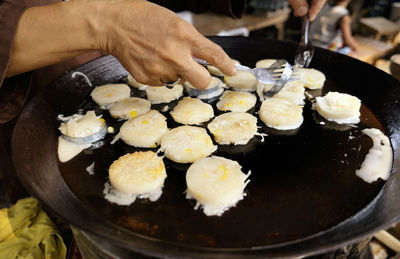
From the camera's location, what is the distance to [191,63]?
1.68m

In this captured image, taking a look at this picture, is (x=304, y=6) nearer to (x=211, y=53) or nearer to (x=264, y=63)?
(x=264, y=63)

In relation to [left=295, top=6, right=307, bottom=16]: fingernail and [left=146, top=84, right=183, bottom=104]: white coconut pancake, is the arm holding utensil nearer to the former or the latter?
[left=146, top=84, right=183, bottom=104]: white coconut pancake

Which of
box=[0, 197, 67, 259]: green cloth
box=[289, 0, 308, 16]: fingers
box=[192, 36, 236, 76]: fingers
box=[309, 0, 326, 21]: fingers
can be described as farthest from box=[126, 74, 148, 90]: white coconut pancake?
box=[309, 0, 326, 21]: fingers

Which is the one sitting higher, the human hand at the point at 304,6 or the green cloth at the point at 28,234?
the human hand at the point at 304,6

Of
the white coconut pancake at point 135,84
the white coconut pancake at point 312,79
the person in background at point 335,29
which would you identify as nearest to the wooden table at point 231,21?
the person in background at point 335,29

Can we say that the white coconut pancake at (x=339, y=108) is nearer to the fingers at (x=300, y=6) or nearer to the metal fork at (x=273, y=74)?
the metal fork at (x=273, y=74)

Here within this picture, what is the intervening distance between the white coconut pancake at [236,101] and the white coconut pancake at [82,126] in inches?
32.4

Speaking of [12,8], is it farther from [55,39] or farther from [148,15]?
[148,15]

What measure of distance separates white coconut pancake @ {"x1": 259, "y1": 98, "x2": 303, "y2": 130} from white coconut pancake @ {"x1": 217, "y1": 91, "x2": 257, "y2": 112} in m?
0.11

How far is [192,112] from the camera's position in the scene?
2078 mm

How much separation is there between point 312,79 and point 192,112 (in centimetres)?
100

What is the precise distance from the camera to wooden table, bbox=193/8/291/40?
169 inches

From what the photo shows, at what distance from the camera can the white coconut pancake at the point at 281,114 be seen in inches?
78.7

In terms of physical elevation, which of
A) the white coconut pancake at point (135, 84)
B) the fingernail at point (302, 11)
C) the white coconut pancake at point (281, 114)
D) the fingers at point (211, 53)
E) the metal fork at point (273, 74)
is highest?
the fingernail at point (302, 11)
